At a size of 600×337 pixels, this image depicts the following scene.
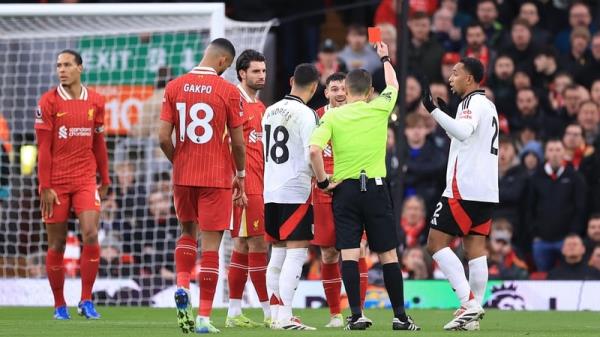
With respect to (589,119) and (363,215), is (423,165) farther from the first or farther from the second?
(363,215)

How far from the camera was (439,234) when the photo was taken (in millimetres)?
11789

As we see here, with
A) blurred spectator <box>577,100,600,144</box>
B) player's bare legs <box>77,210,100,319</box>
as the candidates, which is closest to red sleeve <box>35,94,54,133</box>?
player's bare legs <box>77,210,100,319</box>

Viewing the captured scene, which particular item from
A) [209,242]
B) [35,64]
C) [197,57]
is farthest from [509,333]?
[35,64]

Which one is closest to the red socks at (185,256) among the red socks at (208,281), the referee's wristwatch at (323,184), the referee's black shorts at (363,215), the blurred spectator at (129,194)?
the red socks at (208,281)

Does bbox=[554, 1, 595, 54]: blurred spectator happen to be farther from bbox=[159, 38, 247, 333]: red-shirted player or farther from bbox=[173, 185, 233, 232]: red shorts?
bbox=[173, 185, 233, 232]: red shorts

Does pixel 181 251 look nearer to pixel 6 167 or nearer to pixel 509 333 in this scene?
pixel 509 333

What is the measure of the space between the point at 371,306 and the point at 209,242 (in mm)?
5847

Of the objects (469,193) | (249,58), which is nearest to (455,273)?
(469,193)

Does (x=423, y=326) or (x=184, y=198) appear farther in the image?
(x=423, y=326)

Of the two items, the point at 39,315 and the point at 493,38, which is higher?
the point at 493,38

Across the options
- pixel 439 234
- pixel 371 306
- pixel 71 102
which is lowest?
pixel 371 306

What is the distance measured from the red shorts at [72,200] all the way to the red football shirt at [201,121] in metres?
2.48

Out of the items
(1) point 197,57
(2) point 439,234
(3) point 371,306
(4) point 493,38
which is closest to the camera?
(2) point 439,234

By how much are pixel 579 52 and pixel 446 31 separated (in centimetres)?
200
